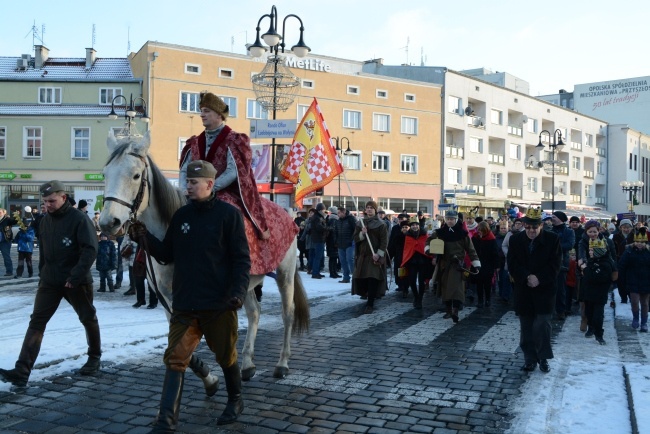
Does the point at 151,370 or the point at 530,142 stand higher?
the point at 530,142

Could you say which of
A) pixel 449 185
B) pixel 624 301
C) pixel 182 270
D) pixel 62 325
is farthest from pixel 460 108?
pixel 182 270

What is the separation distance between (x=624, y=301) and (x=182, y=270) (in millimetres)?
12102

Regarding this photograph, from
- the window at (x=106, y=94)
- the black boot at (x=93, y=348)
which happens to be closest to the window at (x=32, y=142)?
the window at (x=106, y=94)

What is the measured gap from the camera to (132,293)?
13.6 m

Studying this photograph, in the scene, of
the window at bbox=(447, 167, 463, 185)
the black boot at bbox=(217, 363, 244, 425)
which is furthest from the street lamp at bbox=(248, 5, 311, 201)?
the window at bbox=(447, 167, 463, 185)

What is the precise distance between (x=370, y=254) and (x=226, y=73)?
31.4m

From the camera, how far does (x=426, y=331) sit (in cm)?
991

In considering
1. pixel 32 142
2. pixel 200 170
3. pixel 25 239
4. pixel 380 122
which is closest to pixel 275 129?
pixel 25 239

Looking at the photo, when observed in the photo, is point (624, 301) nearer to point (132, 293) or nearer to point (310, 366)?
point (310, 366)

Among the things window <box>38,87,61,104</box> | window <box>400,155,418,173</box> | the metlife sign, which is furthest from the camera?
window <box>400,155,418,173</box>

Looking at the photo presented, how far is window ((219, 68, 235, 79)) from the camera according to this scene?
134 ft

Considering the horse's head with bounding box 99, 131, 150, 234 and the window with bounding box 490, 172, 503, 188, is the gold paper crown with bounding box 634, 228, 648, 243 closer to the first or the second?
the horse's head with bounding box 99, 131, 150, 234

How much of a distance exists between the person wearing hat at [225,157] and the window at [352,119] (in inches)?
1568

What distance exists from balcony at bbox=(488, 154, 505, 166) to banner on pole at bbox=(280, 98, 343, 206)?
143 feet
